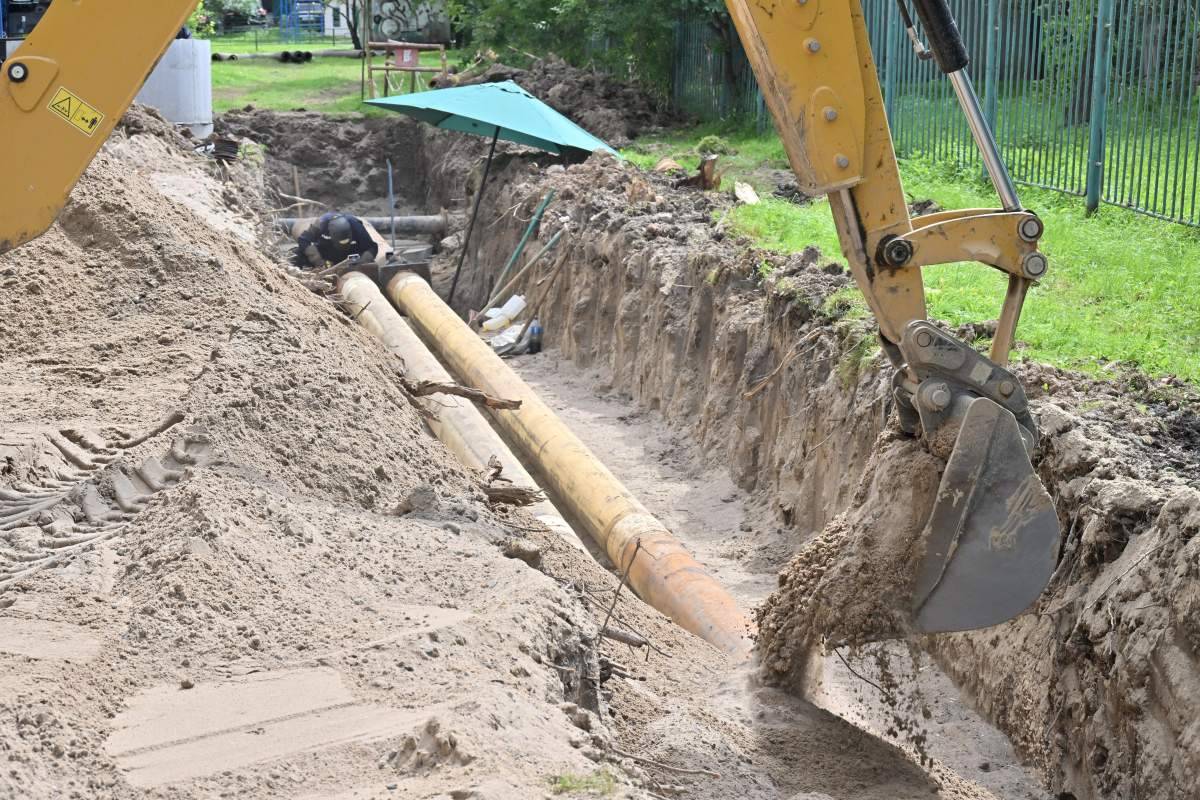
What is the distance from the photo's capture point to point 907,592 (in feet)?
16.4

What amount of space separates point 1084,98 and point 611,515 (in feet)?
21.6

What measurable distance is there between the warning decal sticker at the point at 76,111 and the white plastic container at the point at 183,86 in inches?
482

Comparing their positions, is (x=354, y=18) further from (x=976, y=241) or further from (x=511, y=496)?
(x=976, y=241)

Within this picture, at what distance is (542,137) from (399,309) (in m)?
2.51

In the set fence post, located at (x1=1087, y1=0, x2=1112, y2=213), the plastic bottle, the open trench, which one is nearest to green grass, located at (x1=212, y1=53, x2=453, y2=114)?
the plastic bottle

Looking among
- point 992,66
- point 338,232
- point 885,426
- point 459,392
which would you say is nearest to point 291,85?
point 338,232

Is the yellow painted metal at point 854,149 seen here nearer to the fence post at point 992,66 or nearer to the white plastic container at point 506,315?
the fence post at point 992,66

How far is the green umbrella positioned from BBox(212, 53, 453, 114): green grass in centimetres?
682

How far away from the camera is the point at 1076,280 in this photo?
8.77 meters

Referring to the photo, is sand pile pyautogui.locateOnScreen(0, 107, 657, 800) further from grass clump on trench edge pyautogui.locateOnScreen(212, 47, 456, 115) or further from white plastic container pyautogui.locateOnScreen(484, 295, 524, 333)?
grass clump on trench edge pyautogui.locateOnScreen(212, 47, 456, 115)

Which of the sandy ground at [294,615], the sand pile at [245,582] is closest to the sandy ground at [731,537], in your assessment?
the sandy ground at [294,615]

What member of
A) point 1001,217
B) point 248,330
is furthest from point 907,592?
point 248,330

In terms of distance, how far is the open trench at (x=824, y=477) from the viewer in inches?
187

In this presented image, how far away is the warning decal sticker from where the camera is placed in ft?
15.7
